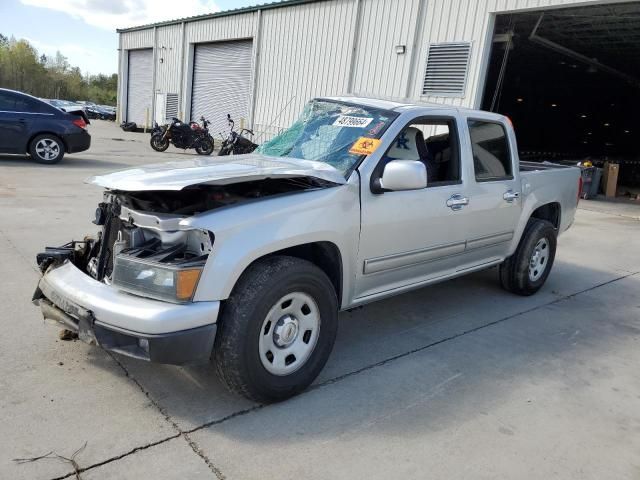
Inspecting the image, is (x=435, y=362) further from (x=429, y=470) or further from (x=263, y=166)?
(x=263, y=166)

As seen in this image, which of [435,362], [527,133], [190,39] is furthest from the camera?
[527,133]

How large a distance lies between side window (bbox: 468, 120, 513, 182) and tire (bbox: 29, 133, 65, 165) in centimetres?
1033

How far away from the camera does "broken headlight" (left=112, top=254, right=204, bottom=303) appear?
2721mm

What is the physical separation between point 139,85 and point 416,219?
29507mm

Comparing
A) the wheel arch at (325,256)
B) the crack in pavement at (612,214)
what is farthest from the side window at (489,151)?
the crack in pavement at (612,214)

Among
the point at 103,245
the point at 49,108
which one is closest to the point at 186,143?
the point at 49,108

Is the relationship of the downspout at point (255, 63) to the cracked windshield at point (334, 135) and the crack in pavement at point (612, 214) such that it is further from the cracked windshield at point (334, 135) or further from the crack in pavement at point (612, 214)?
the cracked windshield at point (334, 135)

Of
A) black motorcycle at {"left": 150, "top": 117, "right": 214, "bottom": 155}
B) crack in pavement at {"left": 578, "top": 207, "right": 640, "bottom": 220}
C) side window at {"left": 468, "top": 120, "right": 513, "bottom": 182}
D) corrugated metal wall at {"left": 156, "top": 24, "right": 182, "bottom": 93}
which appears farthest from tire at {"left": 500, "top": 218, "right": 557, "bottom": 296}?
corrugated metal wall at {"left": 156, "top": 24, "right": 182, "bottom": 93}

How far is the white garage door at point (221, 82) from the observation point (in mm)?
21250

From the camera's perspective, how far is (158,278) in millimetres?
2770

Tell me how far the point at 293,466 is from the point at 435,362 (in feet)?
5.35

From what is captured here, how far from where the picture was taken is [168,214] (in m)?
2.98

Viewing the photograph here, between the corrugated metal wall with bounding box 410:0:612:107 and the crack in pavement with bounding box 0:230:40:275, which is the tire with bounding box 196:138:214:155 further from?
the crack in pavement with bounding box 0:230:40:275

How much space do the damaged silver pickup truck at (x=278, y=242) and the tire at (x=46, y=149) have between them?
30.5ft
